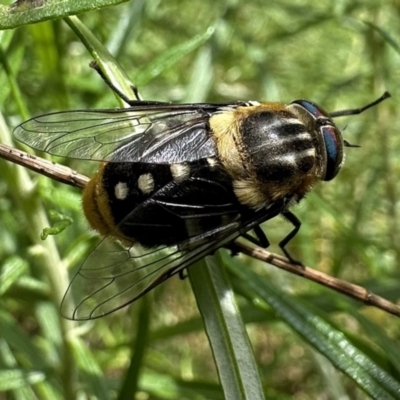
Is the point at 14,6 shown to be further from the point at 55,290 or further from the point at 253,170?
the point at 55,290

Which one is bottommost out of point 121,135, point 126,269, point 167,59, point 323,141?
point 126,269

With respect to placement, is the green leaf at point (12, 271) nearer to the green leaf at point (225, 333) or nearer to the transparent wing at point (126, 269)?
the transparent wing at point (126, 269)

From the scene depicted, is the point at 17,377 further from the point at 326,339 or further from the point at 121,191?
the point at 326,339

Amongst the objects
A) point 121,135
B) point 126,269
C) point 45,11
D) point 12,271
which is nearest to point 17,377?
point 12,271

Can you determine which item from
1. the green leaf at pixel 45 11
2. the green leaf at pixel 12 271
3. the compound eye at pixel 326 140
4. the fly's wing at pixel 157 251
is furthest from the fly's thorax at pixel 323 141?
the green leaf at pixel 12 271

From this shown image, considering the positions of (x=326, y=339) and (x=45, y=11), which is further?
(x=326, y=339)

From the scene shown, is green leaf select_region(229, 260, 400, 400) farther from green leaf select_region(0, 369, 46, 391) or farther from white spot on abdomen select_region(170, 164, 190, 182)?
green leaf select_region(0, 369, 46, 391)

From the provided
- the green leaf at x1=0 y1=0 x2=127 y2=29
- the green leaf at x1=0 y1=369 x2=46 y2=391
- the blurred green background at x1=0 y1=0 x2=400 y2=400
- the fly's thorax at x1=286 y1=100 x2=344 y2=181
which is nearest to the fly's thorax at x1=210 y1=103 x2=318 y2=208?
the fly's thorax at x1=286 y1=100 x2=344 y2=181

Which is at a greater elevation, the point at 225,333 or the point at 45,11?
the point at 45,11
